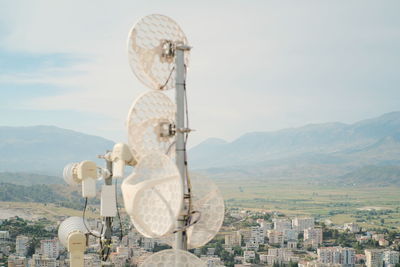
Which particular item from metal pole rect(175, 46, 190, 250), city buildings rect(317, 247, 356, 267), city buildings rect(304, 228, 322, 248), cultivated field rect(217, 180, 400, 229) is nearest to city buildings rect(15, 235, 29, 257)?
metal pole rect(175, 46, 190, 250)

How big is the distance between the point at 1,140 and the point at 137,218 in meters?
112

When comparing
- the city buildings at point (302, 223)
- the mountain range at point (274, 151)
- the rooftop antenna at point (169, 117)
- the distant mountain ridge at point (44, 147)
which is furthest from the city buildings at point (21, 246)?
the distant mountain ridge at point (44, 147)

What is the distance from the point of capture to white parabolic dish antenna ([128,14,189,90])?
1.68m

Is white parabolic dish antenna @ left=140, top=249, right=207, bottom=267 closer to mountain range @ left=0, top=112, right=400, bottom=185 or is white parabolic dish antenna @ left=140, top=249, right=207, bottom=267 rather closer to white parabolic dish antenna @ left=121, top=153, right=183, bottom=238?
white parabolic dish antenna @ left=121, top=153, right=183, bottom=238

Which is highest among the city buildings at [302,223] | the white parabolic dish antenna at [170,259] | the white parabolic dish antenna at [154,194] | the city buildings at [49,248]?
the white parabolic dish antenna at [154,194]

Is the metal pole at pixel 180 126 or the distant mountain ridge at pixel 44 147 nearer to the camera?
the metal pole at pixel 180 126

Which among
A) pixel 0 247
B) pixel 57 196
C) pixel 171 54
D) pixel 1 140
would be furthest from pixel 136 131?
pixel 1 140

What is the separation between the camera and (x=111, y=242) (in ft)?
6.25

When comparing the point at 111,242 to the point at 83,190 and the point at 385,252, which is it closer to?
the point at 83,190

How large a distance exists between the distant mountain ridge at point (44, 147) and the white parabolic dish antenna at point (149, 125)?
91777 mm

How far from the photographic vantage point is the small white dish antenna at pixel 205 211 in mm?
1689

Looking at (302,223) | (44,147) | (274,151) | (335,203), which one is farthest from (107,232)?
(274,151)

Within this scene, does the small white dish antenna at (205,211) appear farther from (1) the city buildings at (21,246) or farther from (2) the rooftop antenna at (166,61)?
(1) the city buildings at (21,246)

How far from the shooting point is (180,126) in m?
1.67
